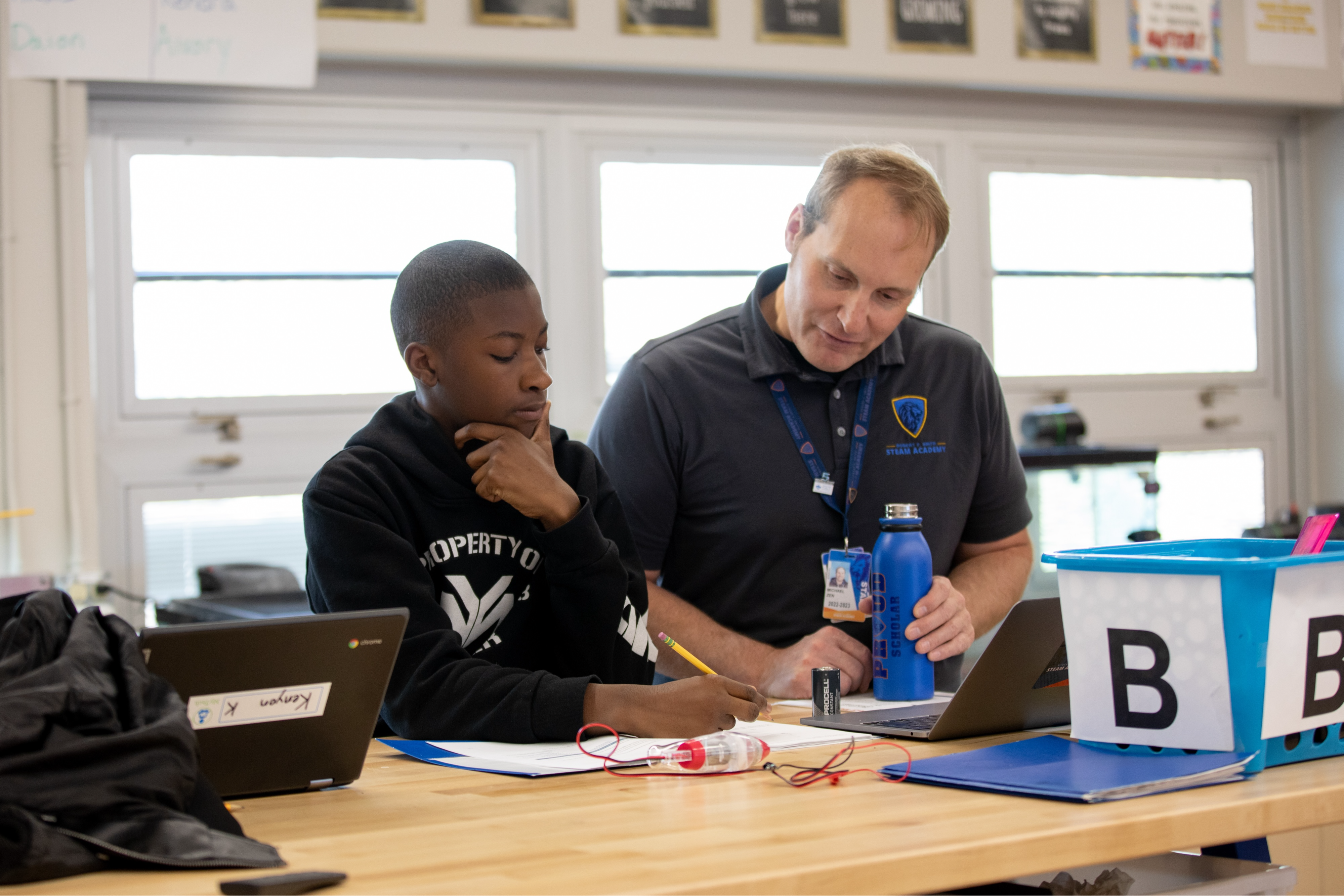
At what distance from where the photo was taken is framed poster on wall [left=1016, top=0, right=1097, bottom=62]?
12.7 ft

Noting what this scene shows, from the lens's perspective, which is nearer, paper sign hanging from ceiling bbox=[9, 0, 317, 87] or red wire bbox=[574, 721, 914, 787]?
red wire bbox=[574, 721, 914, 787]

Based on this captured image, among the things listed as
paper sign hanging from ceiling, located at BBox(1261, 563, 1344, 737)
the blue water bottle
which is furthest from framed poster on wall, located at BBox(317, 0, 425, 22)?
paper sign hanging from ceiling, located at BBox(1261, 563, 1344, 737)

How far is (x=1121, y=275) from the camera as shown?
168 inches

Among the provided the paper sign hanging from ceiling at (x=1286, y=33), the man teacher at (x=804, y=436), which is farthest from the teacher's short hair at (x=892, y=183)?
the paper sign hanging from ceiling at (x=1286, y=33)

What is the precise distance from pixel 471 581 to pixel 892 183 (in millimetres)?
836

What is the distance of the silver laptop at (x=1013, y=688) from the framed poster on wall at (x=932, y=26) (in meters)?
2.78

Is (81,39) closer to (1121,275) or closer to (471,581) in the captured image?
(471,581)

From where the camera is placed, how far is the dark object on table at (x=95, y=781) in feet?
2.72

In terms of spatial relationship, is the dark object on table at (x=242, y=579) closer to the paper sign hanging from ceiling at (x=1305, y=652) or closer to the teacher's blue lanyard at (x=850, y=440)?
the teacher's blue lanyard at (x=850, y=440)

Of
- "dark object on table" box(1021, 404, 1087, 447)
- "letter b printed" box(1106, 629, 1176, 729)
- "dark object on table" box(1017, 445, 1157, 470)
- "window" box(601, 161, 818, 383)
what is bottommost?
"letter b printed" box(1106, 629, 1176, 729)

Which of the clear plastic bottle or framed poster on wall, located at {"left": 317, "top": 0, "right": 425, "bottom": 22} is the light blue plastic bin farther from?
framed poster on wall, located at {"left": 317, "top": 0, "right": 425, "bottom": 22}

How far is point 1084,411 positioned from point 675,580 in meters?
2.55

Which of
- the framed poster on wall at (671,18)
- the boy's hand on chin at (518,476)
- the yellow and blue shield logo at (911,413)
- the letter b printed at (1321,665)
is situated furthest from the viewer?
the framed poster on wall at (671,18)

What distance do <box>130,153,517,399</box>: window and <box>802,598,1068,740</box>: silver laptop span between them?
2.35 metres
